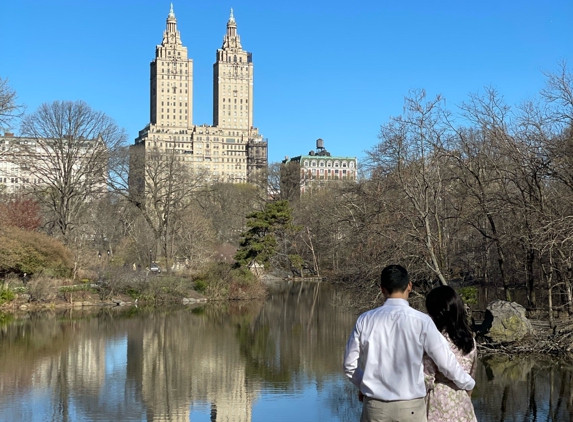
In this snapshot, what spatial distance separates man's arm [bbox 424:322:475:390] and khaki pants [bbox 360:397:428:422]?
0.24 meters

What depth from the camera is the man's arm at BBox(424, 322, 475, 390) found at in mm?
4211

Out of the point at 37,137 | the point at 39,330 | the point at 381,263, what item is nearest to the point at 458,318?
the point at 381,263

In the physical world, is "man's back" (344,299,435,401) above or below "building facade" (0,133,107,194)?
below

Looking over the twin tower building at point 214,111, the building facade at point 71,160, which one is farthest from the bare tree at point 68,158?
the twin tower building at point 214,111

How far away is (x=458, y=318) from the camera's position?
457cm

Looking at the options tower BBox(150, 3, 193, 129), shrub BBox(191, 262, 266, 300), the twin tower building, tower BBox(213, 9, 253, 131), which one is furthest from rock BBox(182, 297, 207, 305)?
tower BBox(213, 9, 253, 131)

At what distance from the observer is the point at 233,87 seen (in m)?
140

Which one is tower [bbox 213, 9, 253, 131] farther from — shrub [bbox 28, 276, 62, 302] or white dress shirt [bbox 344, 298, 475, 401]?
white dress shirt [bbox 344, 298, 475, 401]

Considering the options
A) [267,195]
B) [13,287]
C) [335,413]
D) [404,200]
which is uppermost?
[267,195]

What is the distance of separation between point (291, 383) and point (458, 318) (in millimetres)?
10762

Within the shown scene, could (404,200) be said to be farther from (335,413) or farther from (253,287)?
(253,287)

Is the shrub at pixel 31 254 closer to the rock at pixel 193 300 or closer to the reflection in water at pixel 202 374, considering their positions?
the reflection in water at pixel 202 374

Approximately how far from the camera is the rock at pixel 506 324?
15790mm

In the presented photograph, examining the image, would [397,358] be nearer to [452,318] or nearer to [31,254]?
[452,318]
